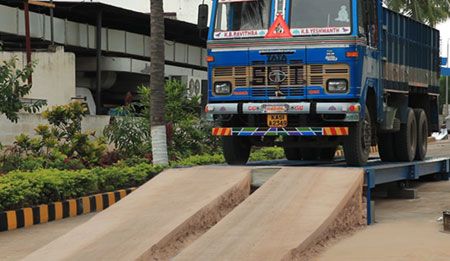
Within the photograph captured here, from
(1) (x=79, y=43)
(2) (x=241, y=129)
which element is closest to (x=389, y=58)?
(2) (x=241, y=129)

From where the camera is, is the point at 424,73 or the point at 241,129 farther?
the point at 424,73

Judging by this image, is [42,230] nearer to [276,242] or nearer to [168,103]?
[276,242]

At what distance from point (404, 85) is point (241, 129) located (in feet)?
11.9

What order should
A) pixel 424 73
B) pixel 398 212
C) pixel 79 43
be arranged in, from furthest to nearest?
pixel 79 43, pixel 424 73, pixel 398 212

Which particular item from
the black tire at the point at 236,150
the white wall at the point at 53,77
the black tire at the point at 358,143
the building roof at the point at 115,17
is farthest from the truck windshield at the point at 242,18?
the building roof at the point at 115,17

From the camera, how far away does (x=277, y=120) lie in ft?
32.9

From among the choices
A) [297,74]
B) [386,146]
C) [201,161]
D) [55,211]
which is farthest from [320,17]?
[201,161]

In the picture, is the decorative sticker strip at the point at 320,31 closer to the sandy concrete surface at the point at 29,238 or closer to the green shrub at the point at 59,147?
the sandy concrete surface at the point at 29,238

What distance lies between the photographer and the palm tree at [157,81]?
1323 cm

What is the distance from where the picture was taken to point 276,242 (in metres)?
6.92

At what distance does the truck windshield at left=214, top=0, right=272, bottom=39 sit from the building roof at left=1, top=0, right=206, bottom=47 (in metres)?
12.9

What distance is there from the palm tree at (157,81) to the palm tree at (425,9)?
20664 millimetres

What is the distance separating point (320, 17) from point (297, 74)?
86 cm

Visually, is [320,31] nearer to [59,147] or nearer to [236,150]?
[236,150]
